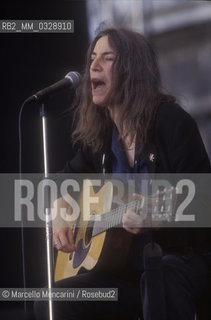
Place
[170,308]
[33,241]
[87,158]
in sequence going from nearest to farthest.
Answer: [170,308]
[87,158]
[33,241]

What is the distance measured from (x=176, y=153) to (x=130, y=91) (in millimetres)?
403

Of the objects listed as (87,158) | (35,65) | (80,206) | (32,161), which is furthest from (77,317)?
(35,65)

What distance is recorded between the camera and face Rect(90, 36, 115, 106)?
8.34 ft

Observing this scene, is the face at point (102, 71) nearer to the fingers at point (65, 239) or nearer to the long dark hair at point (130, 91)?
the long dark hair at point (130, 91)

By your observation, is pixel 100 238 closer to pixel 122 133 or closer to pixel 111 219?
pixel 111 219

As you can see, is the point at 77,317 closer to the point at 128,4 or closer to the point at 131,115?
the point at 131,115

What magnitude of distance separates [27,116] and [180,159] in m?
1.02

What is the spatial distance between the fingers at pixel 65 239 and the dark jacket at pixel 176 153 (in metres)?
0.51

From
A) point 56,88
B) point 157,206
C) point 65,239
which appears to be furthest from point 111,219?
point 56,88

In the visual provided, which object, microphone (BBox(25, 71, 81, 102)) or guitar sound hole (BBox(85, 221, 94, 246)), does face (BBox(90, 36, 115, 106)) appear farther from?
guitar sound hole (BBox(85, 221, 94, 246))

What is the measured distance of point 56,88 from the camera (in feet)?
6.97

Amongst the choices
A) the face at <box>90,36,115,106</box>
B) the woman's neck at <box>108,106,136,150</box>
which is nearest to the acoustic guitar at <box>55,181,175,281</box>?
the woman's neck at <box>108,106,136,150</box>

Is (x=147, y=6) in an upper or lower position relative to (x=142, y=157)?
upper

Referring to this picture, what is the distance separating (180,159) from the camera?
2219mm
